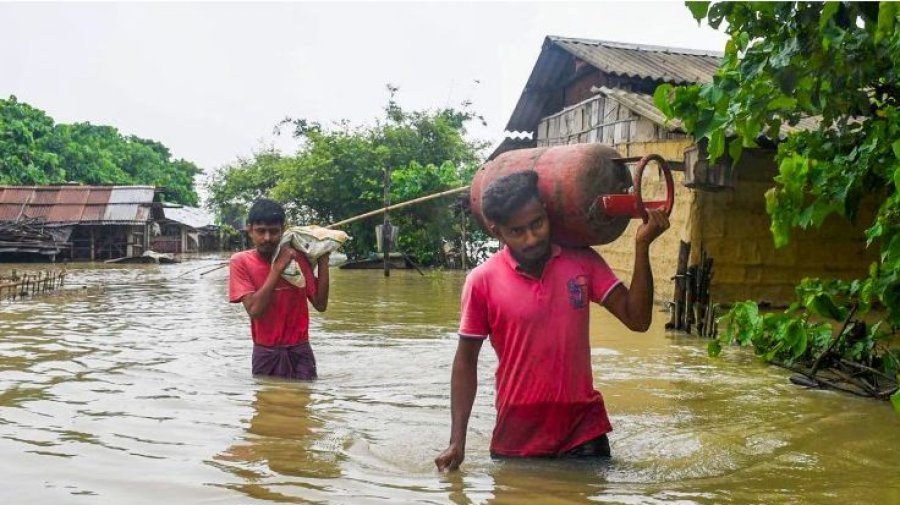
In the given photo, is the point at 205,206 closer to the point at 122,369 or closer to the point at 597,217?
the point at 122,369

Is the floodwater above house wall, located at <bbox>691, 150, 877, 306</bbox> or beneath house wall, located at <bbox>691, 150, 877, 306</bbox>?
beneath

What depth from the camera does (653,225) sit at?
131 inches

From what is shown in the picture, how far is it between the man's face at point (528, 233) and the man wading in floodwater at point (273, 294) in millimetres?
2492

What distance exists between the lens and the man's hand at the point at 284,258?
5.62 m

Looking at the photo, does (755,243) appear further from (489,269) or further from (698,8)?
(489,269)

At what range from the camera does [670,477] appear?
3930 millimetres

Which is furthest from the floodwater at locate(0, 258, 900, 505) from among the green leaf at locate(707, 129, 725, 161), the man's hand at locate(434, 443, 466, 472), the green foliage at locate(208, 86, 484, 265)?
the green foliage at locate(208, 86, 484, 265)

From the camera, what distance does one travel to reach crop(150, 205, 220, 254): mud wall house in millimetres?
42188

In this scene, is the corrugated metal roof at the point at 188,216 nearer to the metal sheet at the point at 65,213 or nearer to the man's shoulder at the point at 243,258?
the metal sheet at the point at 65,213

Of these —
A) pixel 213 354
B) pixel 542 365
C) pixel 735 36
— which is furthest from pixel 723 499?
pixel 213 354

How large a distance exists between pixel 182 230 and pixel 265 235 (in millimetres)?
40018

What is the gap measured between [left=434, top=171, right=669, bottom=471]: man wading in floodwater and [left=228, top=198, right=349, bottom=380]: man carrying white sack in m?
2.33

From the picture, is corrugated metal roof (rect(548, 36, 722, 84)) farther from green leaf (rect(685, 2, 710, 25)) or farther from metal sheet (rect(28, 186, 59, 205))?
metal sheet (rect(28, 186, 59, 205))

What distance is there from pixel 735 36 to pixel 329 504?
2.73 metres
